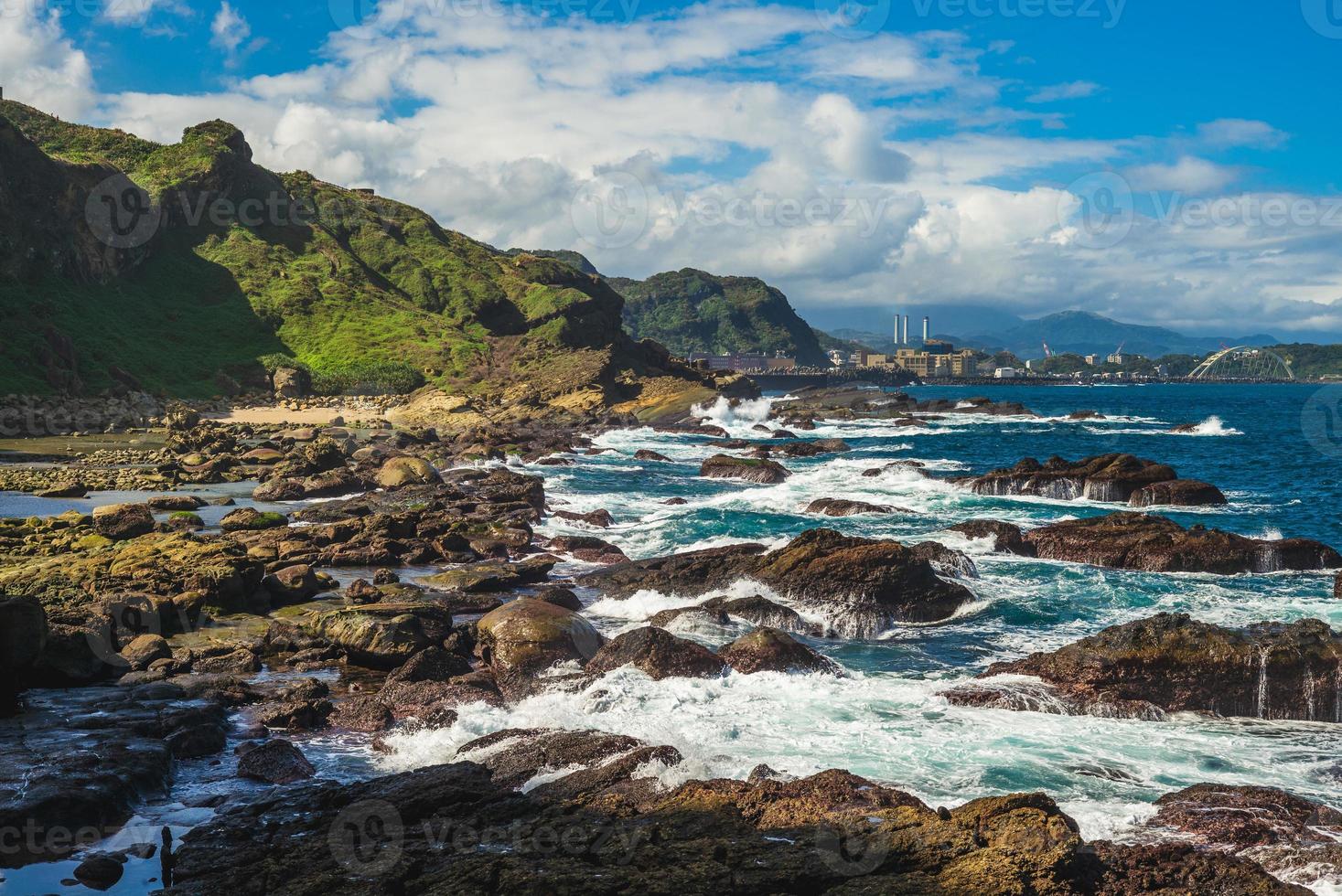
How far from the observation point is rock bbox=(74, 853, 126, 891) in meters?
11.0

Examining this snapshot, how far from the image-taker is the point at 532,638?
20000 millimetres

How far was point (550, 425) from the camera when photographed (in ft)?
279

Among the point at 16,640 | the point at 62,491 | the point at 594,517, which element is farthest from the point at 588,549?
the point at 62,491

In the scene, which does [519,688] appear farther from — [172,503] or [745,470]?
[745,470]

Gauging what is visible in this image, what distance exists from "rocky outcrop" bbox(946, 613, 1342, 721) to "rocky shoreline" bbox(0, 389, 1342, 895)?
0.18 feet

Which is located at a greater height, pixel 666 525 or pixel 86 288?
pixel 86 288

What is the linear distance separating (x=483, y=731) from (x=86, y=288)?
9371 centimetres

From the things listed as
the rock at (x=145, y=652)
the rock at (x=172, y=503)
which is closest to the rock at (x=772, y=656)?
the rock at (x=145, y=652)

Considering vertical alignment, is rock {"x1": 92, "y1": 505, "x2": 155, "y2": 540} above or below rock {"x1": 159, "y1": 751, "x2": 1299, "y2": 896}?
above

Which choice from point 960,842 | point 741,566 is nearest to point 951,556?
point 741,566

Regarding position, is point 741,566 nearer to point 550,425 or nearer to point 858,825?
point 858,825

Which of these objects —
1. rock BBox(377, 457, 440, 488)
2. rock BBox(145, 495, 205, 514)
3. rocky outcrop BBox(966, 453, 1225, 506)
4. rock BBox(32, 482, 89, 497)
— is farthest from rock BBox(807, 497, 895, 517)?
rock BBox(32, 482, 89, 497)

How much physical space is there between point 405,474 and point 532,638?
26662 millimetres

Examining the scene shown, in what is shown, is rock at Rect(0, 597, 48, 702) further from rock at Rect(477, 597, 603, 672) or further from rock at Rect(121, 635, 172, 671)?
rock at Rect(477, 597, 603, 672)
